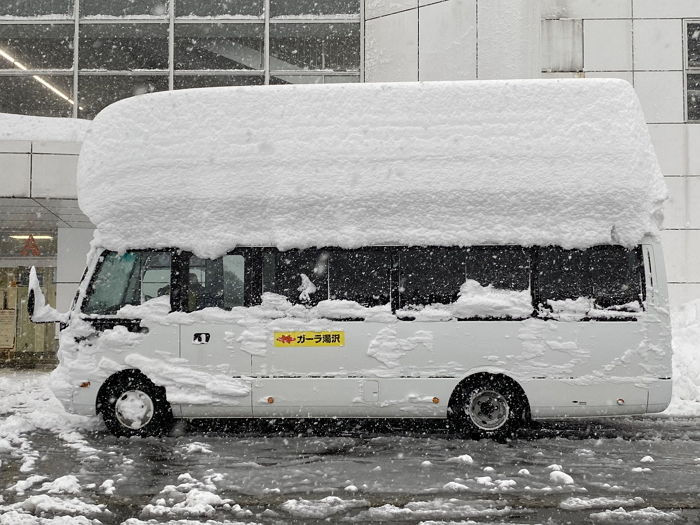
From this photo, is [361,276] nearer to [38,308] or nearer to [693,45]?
[38,308]

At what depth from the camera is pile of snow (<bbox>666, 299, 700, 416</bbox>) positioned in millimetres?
10289

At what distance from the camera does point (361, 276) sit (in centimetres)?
828

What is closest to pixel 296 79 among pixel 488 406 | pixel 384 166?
pixel 384 166

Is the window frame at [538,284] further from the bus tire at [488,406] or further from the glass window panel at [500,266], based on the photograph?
the bus tire at [488,406]

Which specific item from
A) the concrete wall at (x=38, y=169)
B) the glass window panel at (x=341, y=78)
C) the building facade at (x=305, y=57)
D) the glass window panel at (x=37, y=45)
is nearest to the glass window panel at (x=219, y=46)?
the building facade at (x=305, y=57)

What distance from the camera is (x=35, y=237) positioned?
17.7 m

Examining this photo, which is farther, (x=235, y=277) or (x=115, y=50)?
(x=115, y=50)

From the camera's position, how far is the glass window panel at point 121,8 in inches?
657

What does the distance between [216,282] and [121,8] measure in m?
11.0

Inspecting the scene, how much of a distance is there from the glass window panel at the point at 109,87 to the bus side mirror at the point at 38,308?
9323 mm

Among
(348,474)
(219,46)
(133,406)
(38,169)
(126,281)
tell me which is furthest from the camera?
(219,46)

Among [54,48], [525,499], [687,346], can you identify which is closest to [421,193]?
[525,499]

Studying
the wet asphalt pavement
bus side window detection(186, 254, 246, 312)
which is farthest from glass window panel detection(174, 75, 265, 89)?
the wet asphalt pavement

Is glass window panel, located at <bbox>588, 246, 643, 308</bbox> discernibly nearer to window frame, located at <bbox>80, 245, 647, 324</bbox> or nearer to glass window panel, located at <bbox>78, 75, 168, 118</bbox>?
window frame, located at <bbox>80, 245, 647, 324</bbox>
